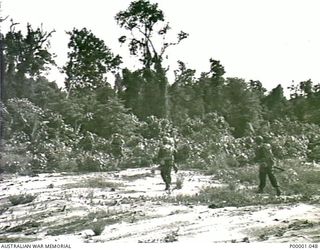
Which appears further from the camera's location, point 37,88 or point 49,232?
point 37,88

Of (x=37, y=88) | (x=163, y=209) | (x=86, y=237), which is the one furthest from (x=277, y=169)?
(x=37, y=88)

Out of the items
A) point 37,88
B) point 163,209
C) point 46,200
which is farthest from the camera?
point 37,88

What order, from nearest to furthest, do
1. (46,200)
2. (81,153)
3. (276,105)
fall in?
(46,200), (276,105), (81,153)

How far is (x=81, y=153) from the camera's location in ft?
50.4

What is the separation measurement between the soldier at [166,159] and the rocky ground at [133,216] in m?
0.24

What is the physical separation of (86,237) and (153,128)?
7218 millimetres

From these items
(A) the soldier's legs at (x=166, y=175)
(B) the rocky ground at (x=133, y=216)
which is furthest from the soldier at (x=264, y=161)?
(A) the soldier's legs at (x=166, y=175)

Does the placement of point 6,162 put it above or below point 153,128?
below

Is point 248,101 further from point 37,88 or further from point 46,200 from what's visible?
point 37,88

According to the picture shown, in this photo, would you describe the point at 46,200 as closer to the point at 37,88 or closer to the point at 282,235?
the point at 282,235

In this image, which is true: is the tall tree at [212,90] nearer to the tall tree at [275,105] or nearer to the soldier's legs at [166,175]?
the tall tree at [275,105]

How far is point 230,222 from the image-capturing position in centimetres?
783

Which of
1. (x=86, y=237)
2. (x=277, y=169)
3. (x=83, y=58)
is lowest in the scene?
(x=86, y=237)

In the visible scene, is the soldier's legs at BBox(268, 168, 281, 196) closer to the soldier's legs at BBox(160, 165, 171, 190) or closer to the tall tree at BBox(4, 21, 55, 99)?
the soldier's legs at BBox(160, 165, 171, 190)
